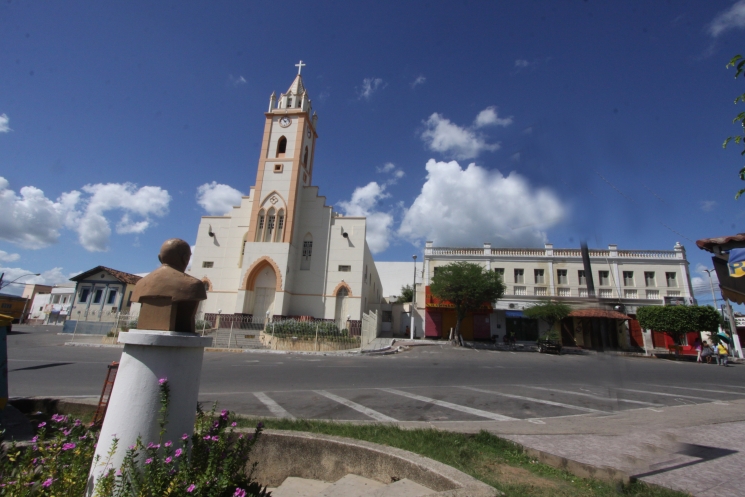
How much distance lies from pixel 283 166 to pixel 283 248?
7.18 metres

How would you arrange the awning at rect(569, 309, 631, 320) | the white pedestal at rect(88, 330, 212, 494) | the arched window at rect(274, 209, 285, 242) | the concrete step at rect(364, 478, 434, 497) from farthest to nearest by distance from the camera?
the arched window at rect(274, 209, 285, 242), the concrete step at rect(364, 478, 434, 497), the awning at rect(569, 309, 631, 320), the white pedestal at rect(88, 330, 212, 494)

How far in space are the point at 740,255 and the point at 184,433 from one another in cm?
586

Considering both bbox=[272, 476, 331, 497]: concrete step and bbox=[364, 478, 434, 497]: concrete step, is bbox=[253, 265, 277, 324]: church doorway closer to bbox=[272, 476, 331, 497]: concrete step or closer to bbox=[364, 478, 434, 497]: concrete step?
bbox=[272, 476, 331, 497]: concrete step

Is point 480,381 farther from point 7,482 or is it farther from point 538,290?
point 538,290

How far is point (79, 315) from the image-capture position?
113ft

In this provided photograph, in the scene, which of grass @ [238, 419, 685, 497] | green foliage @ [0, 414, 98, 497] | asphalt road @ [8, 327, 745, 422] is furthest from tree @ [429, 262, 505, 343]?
green foliage @ [0, 414, 98, 497]

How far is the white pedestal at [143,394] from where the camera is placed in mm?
2402

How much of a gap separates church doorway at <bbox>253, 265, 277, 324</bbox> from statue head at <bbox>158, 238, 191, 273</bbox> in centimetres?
2531

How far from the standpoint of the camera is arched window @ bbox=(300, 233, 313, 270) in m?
29.7

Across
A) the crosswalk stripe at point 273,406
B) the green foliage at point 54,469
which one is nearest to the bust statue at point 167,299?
the green foliage at point 54,469

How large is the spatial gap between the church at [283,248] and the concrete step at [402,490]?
23.2 metres

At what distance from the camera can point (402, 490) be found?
278 centimetres

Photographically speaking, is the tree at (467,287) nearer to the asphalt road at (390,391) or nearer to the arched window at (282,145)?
the asphalt road at (390,391)

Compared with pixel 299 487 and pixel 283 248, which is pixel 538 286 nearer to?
pixel 283 248
